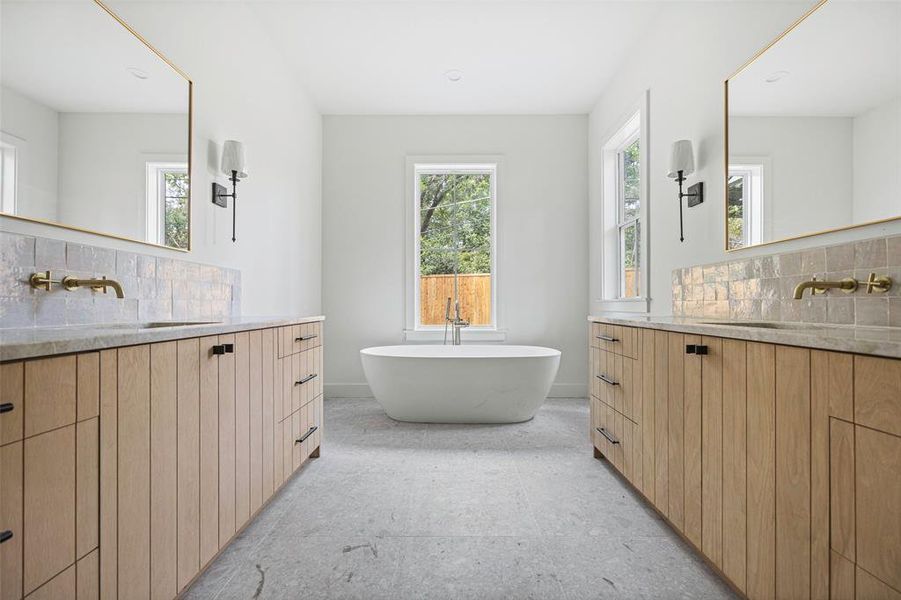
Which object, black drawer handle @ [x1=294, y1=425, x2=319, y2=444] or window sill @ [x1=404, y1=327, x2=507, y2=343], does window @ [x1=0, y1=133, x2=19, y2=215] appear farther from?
window sill @ [x1=404, y1=327, x2=507, y2=343]

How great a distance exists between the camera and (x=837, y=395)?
80 cm

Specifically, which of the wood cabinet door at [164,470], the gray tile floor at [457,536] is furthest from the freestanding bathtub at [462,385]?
the wood cabinet door at [164,470]

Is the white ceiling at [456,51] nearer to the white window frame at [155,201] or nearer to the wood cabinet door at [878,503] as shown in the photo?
the white window frame at [155,201]

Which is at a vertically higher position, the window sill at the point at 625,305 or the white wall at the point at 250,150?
the white wall at the point at 250,150

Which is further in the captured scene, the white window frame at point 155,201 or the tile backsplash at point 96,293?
the white window frame at point 155,201

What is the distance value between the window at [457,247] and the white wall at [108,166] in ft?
8.34

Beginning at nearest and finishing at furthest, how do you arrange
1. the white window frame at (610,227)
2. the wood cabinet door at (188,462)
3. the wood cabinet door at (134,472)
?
the wood cabinet door at (134,472) → the wood cabinet door at (188,462) → the white window frame at (610,227)

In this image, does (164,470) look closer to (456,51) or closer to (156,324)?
(156,324)

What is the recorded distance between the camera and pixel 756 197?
1.79 metres

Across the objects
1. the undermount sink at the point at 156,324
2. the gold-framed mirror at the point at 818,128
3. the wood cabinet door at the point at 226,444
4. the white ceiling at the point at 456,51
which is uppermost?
the white ceiling at the point at 456,51

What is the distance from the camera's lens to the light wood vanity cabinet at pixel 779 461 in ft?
2.37

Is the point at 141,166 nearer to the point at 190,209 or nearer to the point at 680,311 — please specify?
the point at 190,209

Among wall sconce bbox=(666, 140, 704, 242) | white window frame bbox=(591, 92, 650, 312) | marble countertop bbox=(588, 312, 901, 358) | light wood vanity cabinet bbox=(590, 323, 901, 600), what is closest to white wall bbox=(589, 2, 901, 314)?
wall sconce bbox=(666, 140, 704, 242)

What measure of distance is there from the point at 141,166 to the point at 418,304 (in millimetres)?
2608
